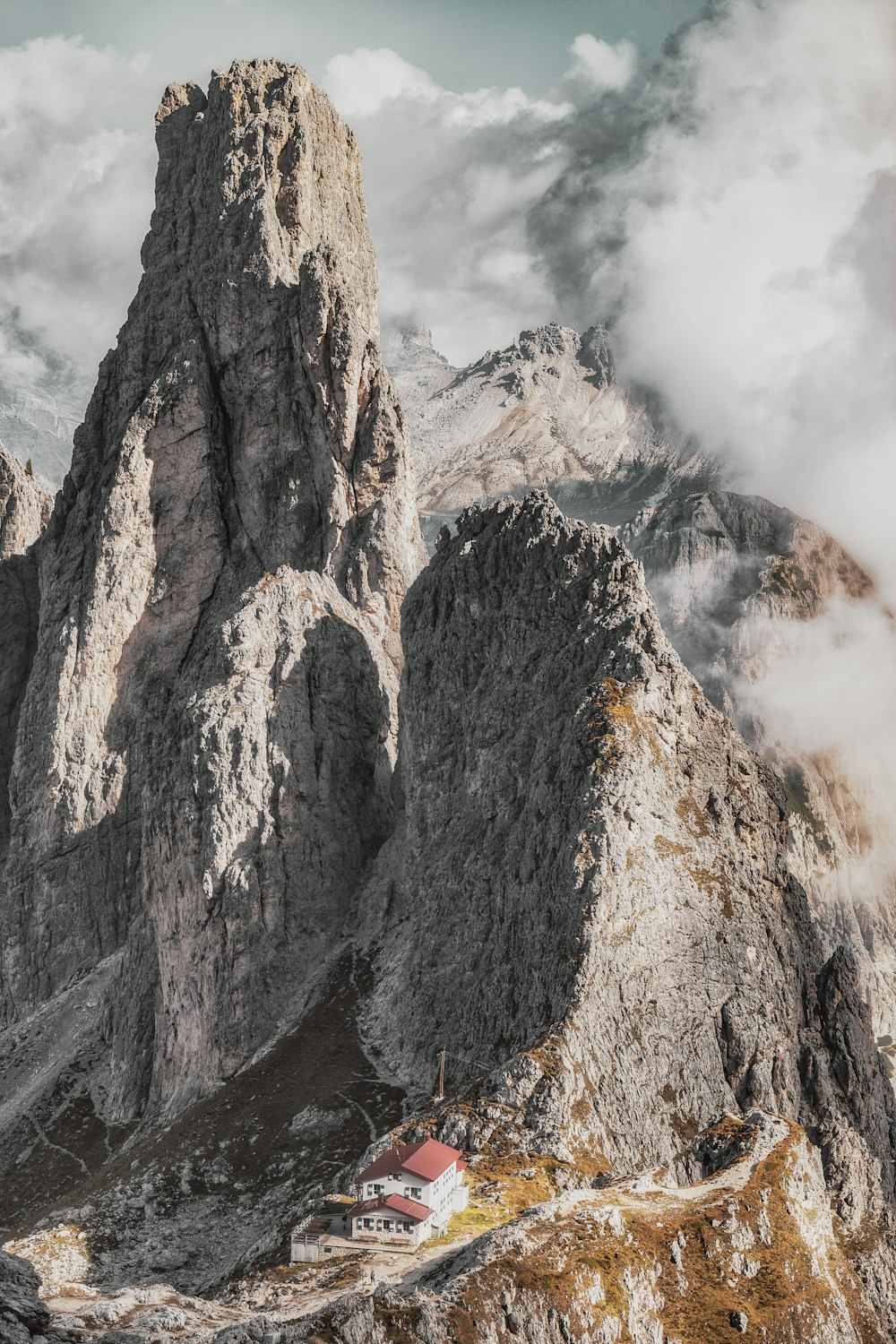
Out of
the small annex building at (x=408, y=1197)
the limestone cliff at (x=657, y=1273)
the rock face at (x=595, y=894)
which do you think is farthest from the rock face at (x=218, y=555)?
the limestone cliff at (x=657, y=1273)

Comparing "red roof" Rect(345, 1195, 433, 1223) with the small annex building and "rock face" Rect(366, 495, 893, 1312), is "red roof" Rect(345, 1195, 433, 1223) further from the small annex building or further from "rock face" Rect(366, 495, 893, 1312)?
"rock face" Rect(366, 495, 893, 1312)

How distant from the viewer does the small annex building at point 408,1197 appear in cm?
7694

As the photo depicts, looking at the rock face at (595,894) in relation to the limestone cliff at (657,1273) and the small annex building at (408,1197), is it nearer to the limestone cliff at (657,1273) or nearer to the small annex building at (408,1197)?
the limestone cliff at (657,1273)

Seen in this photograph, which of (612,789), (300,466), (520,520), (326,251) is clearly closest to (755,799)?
(612,789)

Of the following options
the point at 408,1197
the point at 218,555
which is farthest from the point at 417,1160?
the point at 218,555

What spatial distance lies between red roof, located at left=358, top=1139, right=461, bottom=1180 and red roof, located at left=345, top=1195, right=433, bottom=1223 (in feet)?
4.89

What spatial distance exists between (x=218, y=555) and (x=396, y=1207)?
117 meters

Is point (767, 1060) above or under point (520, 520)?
under

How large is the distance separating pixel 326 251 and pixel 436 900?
308ft

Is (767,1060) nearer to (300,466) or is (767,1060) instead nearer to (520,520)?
(520,520)

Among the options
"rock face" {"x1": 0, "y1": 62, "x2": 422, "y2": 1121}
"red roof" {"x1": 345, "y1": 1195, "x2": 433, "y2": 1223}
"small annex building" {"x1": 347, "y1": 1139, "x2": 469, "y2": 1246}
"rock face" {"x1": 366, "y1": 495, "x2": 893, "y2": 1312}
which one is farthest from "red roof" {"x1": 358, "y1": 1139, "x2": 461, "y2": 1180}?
"rock face" {"x1": 0, "y1": 62, "x2": 422, "y2": 1121}

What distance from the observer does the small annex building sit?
252ft

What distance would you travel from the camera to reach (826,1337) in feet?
256

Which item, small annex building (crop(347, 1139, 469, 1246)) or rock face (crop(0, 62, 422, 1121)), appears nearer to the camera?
small annex building (crop(347, 1139, 469, 1246))
